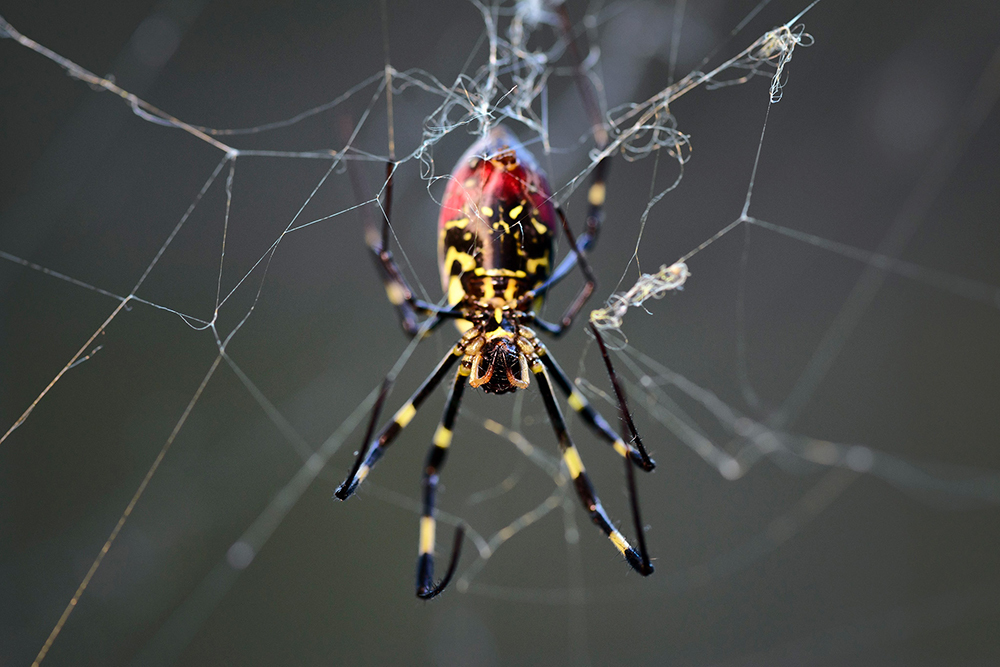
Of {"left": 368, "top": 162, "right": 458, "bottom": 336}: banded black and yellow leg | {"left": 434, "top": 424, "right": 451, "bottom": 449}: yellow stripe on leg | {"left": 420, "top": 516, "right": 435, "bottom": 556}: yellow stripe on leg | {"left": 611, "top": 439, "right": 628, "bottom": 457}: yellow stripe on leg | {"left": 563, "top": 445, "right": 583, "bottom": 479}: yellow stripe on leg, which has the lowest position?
{"left": 420, "top": 516, "right": 435, "bottom": 556}: yellow stripe on leg

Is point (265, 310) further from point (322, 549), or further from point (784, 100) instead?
point (784, 100)

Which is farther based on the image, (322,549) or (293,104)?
(322,549)

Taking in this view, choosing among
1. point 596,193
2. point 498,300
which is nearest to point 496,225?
point 498,300

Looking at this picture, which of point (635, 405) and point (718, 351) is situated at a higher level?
point (718, 351)

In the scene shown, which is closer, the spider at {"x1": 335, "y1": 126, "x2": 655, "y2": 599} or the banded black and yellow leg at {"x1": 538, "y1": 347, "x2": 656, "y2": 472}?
the spider at {"x1": 335, "y1": 126, "x2": 655, "y2": 599}

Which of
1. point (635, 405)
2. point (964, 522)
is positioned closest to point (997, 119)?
point (964, 522)

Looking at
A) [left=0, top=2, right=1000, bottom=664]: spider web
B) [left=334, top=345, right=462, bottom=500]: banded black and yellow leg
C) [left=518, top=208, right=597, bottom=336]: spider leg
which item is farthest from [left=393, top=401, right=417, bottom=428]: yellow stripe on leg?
[left=0, top=2, right=1000, bottom=664]: spider web

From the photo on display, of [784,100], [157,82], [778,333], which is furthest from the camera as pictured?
[778,333]

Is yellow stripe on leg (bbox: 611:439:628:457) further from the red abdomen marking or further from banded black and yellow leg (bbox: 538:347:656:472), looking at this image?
the red abdomen marking
